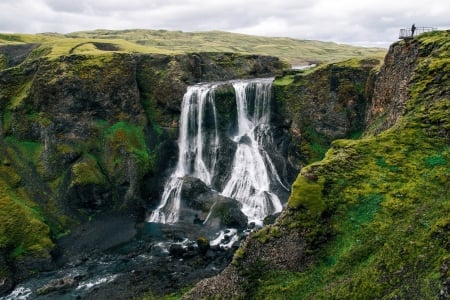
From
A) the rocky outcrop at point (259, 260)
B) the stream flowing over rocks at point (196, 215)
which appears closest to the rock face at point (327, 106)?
the stream flowing over rocks at point (196, 215)

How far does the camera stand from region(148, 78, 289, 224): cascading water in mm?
45188

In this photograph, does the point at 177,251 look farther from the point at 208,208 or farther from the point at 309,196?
the point at 309,196

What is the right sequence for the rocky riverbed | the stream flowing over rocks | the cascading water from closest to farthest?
1. the rocky riverbed
2. the stream flowing over rocks
3. the cascading water

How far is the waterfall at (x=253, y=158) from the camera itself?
43.5m

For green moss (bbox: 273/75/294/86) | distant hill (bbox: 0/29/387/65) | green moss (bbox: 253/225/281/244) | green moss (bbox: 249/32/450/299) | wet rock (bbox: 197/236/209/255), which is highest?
distant hill (bbox: 0/29/387/65)

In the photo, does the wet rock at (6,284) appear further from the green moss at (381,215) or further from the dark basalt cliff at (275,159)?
the green moss at (381,215)

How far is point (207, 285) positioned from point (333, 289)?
743cm

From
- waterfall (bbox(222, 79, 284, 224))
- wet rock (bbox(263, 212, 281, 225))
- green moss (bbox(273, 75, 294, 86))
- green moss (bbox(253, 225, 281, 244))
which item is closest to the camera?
green moss (bbox(253, 225, 281, 244))

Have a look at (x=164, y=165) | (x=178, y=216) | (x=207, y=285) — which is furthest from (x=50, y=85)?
(x=207, y=285)

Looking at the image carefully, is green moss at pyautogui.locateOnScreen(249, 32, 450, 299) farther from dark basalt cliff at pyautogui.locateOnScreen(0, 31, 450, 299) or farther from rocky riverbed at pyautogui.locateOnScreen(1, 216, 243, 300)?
rocky riverbed at pyautogui.locateOnScreen(1, 216, 243, 300)

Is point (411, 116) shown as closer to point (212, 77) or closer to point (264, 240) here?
point (264, 240)

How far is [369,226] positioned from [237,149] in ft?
97.6

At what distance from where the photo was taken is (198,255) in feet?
114

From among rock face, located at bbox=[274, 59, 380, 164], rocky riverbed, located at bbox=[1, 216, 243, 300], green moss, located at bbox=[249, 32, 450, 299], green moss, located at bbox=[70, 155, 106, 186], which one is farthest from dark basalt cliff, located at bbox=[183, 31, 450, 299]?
green moss, located at bbox=[70, 155, 106, 186]
